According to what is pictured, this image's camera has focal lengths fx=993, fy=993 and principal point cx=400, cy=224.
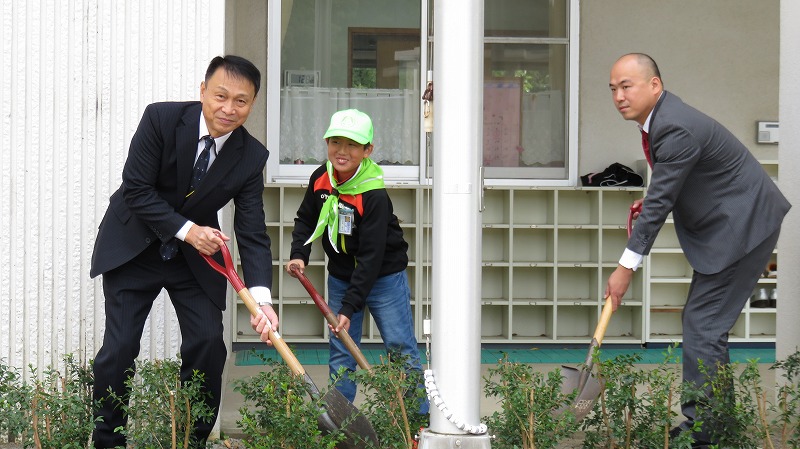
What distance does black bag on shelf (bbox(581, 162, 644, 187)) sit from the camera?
23.9ft

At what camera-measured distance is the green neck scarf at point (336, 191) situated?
14.1 feet

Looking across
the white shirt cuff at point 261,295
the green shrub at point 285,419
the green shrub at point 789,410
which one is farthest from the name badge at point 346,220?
the green shrub at point 789,410

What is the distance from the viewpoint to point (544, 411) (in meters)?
3.51

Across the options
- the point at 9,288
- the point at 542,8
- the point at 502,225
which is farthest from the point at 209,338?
the point at 542,8

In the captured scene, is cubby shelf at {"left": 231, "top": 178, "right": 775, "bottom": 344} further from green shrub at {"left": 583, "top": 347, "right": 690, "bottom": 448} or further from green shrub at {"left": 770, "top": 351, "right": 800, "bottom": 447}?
green shrub at {"left": 583, "top": 347, "right": 690, "bottom": 448}

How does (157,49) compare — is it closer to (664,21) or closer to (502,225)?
(502,225)

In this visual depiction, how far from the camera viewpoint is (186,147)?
368cm

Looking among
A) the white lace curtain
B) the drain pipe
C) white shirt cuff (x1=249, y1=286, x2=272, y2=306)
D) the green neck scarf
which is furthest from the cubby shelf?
the drain pipe

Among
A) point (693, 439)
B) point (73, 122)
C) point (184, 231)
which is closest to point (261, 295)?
point (184, 231)

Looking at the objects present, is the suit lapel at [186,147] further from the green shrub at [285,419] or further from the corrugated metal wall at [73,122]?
the green shrub at [285,419]

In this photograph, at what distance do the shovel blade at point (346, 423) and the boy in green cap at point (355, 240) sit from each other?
51 cm

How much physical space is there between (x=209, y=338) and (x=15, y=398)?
0.73 m

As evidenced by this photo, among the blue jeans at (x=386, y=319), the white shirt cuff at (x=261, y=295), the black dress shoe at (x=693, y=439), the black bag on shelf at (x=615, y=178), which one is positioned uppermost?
the black bag on shelf at (x=615, y=178)

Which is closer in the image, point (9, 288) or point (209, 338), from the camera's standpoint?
point (209, 338)
